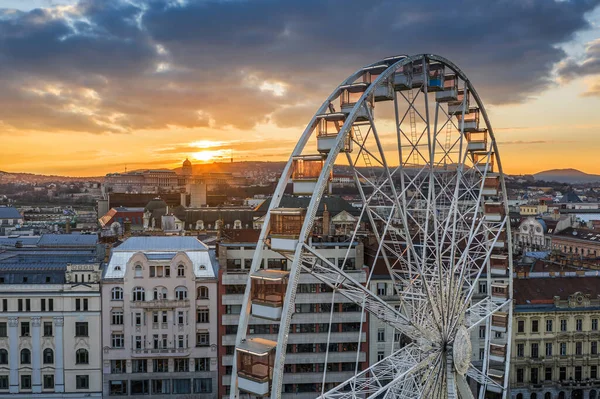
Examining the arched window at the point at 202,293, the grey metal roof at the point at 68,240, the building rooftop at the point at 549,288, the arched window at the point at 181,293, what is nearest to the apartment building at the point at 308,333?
the arched window at the point at 202,293

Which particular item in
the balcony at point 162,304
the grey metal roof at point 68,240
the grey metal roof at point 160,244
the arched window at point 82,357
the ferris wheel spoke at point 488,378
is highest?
the grey metal roof at point 160,244

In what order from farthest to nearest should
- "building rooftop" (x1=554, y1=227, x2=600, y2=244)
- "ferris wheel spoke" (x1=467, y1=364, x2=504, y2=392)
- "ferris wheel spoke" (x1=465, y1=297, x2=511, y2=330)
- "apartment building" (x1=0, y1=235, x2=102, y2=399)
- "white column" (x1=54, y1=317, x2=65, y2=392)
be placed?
"building rooftop" (x1=554, y1=227, x2=600, y2=244), "white column" (x1=54, y1=317, x2=65, y2=392), "apartment building" (x1=0, y1=235, x2=102, y2=399), "ferris wheel spoke" (x1=467, y1=364, x2=504, y2=392), "ferris wheel spoke" (x1=465, y1=297, x2=511, y2=330)

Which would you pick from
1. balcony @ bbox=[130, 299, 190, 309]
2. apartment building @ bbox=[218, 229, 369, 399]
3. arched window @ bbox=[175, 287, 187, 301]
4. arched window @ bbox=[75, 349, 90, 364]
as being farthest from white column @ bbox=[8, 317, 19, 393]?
apartment building @ bbox=[218, 229, 369, 399]

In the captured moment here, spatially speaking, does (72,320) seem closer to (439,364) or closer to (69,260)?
(69,260)

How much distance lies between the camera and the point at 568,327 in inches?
2916

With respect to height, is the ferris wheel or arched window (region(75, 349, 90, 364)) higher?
the ferris wheel

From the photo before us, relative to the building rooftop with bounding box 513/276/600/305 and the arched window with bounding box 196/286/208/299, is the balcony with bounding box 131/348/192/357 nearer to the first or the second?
the arched window with bounding box 196/286/208/299

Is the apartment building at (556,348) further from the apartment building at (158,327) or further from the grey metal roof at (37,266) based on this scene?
the grey metal roof at (37,266)

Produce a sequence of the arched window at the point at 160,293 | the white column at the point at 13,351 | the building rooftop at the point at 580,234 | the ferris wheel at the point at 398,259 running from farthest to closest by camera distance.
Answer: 1. the building rooftop at the point at 580,234
2. the arched window at the point at 160,293
3. the white column at the point at 13,351
4. the ferris wheel at the point at 398,259

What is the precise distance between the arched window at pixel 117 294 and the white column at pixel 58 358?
19.3 ft

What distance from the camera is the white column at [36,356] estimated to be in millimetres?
70500

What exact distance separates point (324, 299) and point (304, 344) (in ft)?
17.6

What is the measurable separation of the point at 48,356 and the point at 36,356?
1225 mm

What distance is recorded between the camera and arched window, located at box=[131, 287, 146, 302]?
71875 millimetres
